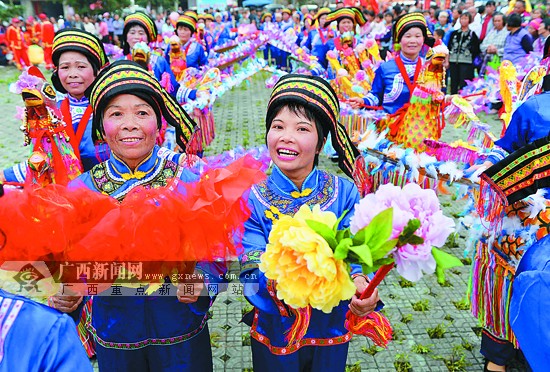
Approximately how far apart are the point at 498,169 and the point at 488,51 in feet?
28.7

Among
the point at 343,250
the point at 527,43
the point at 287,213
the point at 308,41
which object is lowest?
the point at 287,213

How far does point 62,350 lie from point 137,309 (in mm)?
824

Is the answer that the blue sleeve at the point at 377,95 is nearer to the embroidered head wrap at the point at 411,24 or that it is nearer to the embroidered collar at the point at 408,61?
the embroidered collar at the point at 408,61

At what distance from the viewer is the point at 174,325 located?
6.78ft

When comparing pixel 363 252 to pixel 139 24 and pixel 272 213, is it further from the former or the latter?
pixel 139 24

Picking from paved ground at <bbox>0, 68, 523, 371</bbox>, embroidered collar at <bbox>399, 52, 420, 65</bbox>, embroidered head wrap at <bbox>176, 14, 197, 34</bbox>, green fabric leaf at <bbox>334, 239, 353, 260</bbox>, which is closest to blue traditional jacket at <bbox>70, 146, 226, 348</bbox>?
green fabric leaf at <bbox>334, 239, 353, 260</bbox>

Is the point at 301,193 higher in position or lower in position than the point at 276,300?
higher

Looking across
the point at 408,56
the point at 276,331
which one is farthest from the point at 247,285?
the point at 408,56

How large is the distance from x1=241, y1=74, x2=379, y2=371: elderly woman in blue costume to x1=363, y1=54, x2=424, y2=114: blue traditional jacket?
301cm

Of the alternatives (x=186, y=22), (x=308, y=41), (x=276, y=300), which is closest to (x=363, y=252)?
(x=276, y=300)

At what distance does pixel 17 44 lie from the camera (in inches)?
716

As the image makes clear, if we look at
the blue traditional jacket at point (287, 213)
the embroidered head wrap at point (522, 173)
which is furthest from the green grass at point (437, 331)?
the blue traditional jacket at point (287, 213)

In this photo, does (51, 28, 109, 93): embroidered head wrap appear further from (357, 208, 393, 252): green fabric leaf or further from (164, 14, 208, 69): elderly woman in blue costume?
(164, 14, 208, 69): elderly woman in blue costume

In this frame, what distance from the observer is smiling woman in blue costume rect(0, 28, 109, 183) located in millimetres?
3182
